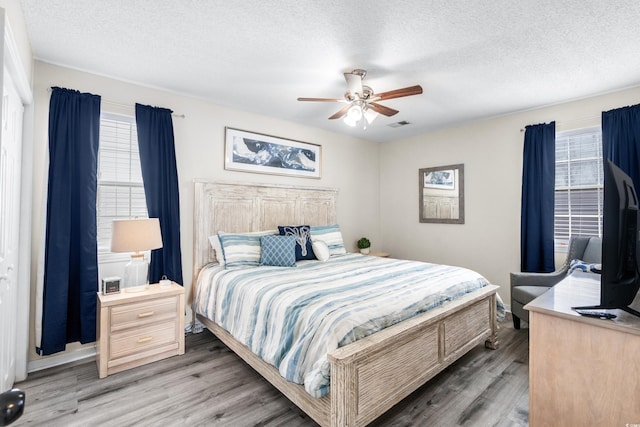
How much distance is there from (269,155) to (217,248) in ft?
4.86

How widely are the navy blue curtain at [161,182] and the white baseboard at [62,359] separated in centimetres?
80

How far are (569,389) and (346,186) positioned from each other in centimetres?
398

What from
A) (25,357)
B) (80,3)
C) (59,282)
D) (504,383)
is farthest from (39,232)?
(504,383)

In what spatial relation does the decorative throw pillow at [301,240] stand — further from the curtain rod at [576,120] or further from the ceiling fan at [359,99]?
the curtain rod at [576,120]

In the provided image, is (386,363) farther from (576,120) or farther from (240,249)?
(576,120)

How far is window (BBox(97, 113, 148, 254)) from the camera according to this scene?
2.99 m

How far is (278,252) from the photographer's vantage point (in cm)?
328

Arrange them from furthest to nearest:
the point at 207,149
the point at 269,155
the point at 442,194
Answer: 1. the point at 442,194
2. the point at 269,155
3. the point at 207,149

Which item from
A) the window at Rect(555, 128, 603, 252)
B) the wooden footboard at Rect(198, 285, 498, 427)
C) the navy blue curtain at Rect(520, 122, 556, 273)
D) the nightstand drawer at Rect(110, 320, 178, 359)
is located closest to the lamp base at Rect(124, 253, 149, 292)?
the nightstand drawer at Rect(110, 320, 178, 359)

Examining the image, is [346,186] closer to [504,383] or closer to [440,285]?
[440,285]

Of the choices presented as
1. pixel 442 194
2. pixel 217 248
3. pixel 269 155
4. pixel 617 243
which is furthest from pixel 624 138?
pixel 217 248

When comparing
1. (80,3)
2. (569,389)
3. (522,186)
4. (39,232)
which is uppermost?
(80,3)

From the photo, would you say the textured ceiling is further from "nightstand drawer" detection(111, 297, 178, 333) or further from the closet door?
"nightstand drawer" detection(111, 297, 178, 333)

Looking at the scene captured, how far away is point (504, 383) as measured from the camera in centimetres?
233
